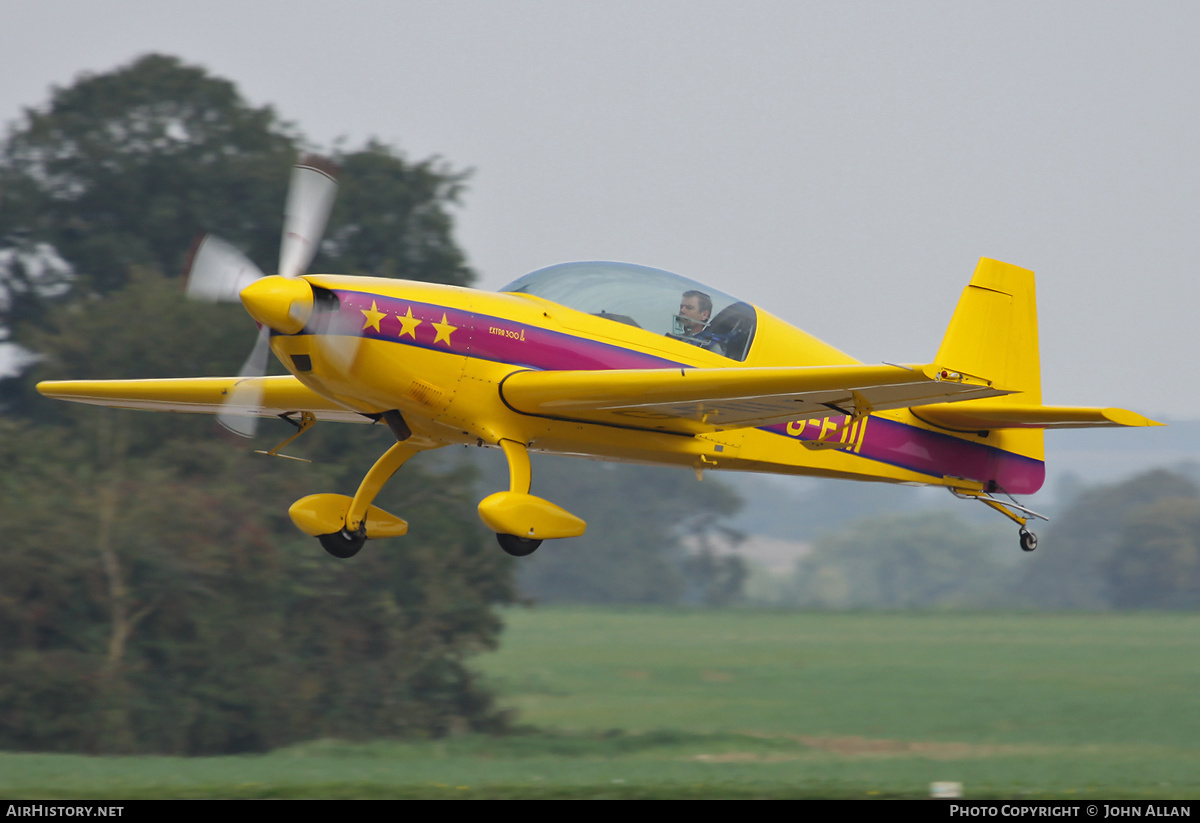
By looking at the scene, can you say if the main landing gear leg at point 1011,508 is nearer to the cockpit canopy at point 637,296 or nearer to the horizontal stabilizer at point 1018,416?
the horizontal stabilizer at point 1018,416

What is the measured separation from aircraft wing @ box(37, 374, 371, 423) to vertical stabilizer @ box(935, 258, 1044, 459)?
5.49 m

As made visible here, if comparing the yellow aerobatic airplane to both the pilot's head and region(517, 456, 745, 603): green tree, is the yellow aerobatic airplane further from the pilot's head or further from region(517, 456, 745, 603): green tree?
region(517, 456, 745, 603): green tree

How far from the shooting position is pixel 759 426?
9.80m

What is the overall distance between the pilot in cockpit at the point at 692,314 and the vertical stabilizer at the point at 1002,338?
2766mm

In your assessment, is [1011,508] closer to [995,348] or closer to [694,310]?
[995,348]

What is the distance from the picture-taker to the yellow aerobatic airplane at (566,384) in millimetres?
8367

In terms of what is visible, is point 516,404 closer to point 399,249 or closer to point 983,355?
point 983,355

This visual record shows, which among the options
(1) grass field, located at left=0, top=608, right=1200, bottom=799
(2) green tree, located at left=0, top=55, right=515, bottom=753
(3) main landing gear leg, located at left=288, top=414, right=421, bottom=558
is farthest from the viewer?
(2) green tree, located at left=0, top=55, right=515, bottom=753

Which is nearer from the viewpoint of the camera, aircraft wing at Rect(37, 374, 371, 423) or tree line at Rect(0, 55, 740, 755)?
aircraft wing at Rect(37, 374, 371, 423)

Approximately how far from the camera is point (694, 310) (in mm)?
9734

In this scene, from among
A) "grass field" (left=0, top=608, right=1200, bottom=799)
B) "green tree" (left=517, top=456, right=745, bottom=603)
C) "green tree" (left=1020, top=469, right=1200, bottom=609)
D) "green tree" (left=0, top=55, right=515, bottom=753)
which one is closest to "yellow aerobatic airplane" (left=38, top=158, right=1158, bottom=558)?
"grass field" (left=0, top=608, right=1200, bottom=799)

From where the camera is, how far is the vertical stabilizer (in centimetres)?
1145

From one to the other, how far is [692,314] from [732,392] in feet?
4.48

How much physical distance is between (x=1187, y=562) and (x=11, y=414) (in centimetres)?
5760
